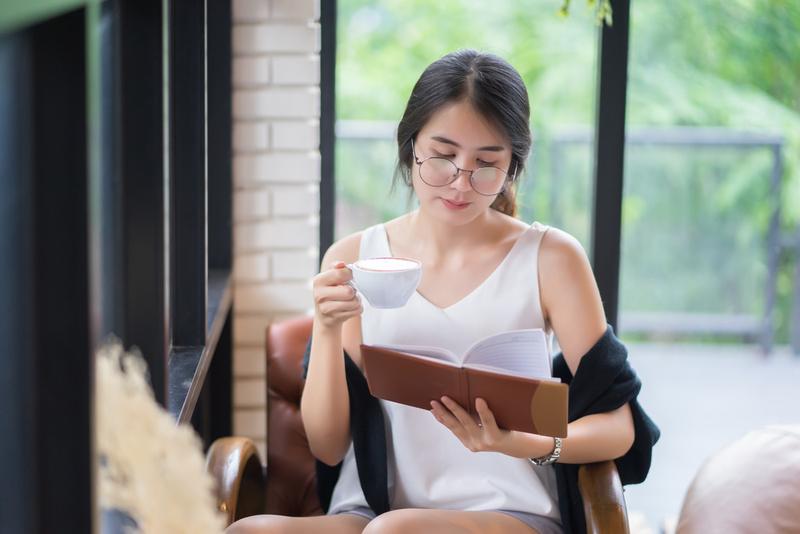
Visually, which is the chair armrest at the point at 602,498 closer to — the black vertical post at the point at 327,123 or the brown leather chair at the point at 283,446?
the brown leather chair at the point at 283,446

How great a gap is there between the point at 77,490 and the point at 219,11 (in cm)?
192

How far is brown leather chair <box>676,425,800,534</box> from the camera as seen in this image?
83.2 inches

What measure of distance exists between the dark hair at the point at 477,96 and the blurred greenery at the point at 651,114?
203 cm

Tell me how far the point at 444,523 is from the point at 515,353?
334mm

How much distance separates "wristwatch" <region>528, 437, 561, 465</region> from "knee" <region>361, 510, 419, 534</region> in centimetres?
Result: 25

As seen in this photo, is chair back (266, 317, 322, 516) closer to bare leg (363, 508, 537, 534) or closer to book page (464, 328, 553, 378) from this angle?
bare leg (363, 508, 537, 534)

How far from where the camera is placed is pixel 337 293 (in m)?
1.78

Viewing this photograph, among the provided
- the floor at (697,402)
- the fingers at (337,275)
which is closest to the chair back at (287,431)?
the fingers at (337,275)

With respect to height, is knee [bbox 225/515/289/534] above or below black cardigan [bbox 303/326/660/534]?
below

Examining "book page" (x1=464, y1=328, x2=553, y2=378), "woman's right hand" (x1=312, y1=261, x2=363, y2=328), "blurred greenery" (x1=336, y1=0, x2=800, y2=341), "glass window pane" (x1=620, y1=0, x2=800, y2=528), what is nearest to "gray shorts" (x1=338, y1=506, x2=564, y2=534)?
"book page" (x1=464, y1=328, x2=553, y2=378)

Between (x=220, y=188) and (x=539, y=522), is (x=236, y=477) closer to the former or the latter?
(x=539, y=522)

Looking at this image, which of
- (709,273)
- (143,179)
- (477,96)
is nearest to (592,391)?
(477,96)

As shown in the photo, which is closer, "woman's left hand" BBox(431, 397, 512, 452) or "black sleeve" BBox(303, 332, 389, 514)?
"woman's left hand" BBox(431, 397, 512, 452)

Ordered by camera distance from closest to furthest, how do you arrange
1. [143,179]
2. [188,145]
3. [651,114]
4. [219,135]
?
[143,179] → [188,145] → [219,135] → [651,114]
